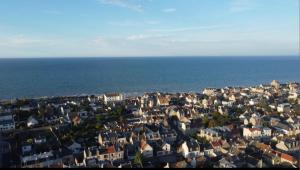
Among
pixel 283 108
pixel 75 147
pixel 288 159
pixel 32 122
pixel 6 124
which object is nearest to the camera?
pixel 288 159

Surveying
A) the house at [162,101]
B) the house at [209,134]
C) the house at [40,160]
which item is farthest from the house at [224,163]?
the house at [162,101]

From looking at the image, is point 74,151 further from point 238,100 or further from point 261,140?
point 238,100

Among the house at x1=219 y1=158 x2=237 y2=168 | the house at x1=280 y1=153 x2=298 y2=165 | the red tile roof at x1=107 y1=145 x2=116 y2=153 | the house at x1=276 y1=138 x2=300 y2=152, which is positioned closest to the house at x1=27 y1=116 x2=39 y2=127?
the red tile roof at x1=107 y1=145 x2=116 y2=153

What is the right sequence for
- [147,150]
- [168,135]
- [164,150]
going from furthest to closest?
[168,135] → [164,150] → [147,150]

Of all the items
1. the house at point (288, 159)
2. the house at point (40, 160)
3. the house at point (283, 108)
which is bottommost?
the house at point (40, 160)

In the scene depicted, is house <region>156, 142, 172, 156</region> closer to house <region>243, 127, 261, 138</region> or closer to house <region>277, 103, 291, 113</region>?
house <region>243, 127, 261, 138</region>

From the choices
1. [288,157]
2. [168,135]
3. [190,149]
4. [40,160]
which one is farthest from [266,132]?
[40,160]

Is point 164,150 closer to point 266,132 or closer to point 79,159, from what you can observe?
point 79,159

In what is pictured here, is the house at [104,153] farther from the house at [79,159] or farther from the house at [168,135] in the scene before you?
the house at [168,135]
